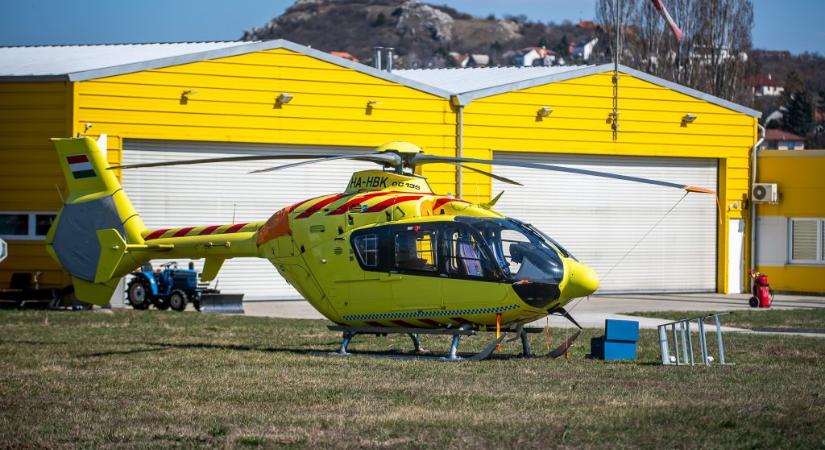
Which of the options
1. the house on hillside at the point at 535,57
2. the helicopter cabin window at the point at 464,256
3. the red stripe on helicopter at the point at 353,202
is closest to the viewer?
the helicopter cabin window at the point at 464,256

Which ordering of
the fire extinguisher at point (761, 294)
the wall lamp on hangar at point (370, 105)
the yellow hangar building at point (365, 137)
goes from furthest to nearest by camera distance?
the wall lamp on hangar at point (370, 105)
the fire extinguisher at point (761, 294)
the yellow hangar building at point (365, 137)

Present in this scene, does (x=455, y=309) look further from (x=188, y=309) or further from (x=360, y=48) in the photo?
(x=360, y=48)

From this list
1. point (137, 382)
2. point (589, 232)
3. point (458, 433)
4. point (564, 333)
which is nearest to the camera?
point (458, 433)

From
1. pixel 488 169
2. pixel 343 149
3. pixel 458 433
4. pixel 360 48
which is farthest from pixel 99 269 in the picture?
pixel 360 48

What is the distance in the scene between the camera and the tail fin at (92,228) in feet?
63.5

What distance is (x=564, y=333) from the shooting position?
71.1 ft

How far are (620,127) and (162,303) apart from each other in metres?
13.6

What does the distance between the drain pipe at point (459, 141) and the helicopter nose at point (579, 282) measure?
14.2 metres

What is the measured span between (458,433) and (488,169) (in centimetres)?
1994

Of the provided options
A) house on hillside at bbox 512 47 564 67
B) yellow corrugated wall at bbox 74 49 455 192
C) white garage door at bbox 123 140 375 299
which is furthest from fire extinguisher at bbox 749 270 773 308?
house on hillside at bbox 512 47 564 67

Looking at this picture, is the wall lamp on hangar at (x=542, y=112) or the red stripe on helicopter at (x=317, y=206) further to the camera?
the wall lamp on hangar at (x=542, y=112)

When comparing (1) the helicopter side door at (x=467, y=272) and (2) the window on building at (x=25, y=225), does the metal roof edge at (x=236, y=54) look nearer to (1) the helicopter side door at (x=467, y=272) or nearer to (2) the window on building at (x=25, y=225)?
(2) the window on building at (x=25, y=225)

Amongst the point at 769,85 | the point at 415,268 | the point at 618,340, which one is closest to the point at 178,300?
the point at 415,268

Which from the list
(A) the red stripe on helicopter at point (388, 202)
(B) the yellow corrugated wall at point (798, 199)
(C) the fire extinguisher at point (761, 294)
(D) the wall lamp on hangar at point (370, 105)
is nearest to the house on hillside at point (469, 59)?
(B) the yellow corrugated wall at point (798, 199)
